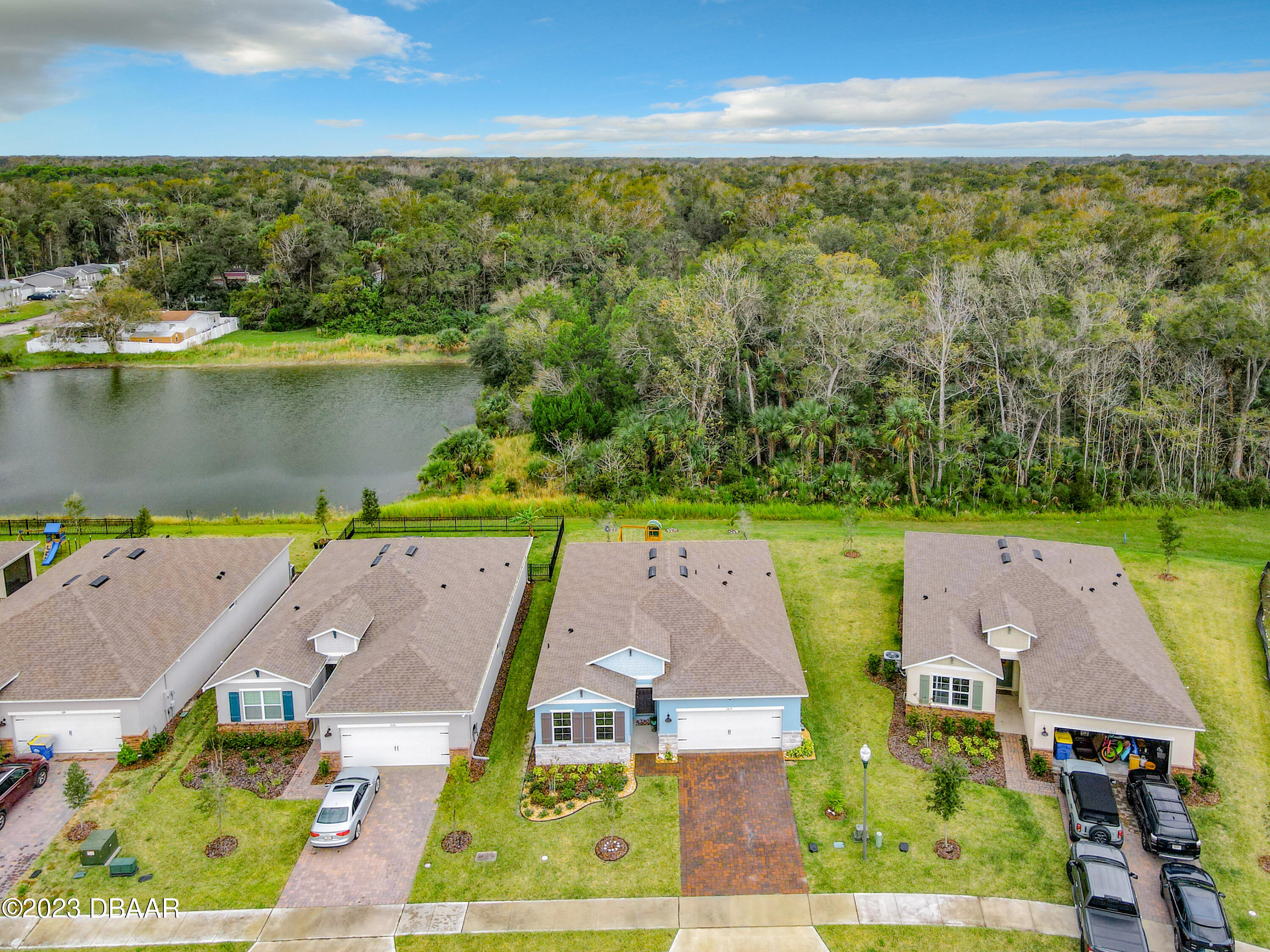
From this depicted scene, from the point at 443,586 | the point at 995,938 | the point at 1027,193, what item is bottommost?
the point at 995,938

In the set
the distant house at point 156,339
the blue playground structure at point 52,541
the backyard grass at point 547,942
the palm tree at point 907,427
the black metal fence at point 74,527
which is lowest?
the backyard grass at point 547,942

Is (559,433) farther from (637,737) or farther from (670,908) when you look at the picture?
(670,908)

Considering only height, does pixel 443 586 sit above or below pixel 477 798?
above

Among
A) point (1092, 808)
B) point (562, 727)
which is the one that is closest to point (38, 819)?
point (562, 727)

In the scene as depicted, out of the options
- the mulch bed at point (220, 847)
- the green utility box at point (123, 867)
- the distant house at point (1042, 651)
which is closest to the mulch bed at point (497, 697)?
the mulch bed at point (220, 847)

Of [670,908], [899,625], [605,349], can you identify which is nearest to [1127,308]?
[899,625]

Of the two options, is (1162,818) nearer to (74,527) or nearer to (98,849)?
(98,849)

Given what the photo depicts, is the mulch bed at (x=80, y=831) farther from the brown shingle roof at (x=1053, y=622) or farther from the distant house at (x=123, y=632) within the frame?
the brown shingle roof at (x=1053, y=622)
